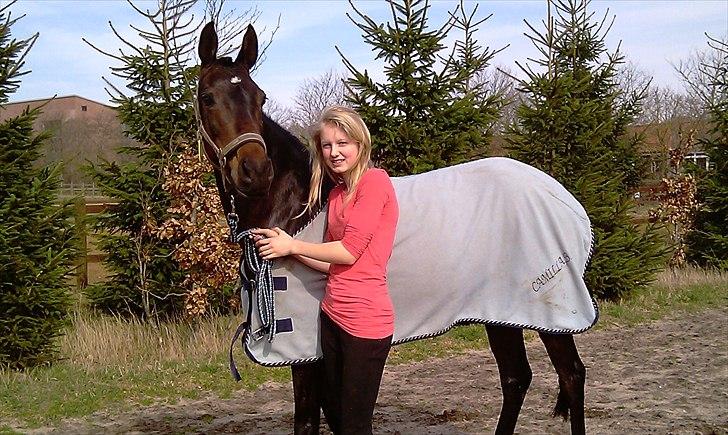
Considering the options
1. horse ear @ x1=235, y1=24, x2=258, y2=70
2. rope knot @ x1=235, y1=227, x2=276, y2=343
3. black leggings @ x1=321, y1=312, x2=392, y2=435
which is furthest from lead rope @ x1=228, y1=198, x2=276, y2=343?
horse ear @ x1=235, y1=24, x2=258, y2=70

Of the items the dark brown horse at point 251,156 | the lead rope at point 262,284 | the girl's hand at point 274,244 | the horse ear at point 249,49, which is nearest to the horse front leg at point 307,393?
the dark brown horse at point 251,156

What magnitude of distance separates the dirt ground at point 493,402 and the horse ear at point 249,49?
7.48 ft

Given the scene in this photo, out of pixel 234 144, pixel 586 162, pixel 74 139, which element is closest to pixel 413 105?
pixel 586 162

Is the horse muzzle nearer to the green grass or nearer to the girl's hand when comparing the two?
the girl's hand

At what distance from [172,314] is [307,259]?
462cm

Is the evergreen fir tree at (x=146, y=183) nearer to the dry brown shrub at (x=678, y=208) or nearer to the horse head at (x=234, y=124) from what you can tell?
the horse head at (x=234, y=124)

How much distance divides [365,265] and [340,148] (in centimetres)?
42

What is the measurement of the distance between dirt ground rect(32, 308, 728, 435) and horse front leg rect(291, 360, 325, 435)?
1316mm

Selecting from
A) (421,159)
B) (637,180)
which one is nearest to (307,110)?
(637,180)

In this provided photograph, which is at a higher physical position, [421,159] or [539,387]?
[421,159]

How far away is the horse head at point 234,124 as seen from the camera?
2.54m

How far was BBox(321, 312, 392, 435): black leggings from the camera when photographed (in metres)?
2.30

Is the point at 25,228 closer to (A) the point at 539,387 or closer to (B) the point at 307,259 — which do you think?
(B) the point at 307,259

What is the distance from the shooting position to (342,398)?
235cm
